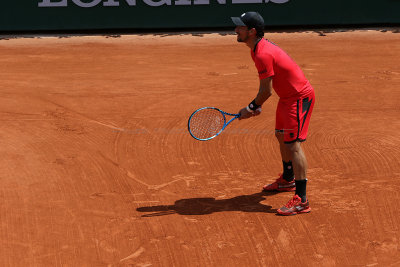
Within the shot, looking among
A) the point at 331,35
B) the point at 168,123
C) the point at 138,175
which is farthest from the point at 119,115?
the point at 331,35

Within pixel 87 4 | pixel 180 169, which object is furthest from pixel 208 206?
pixel 87 4

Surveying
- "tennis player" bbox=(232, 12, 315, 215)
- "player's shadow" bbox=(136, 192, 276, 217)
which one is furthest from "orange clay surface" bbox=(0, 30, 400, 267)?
"tennis player" bbox=(232, 12, 315, 215)

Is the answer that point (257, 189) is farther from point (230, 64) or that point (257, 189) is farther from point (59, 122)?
point (230, 64)

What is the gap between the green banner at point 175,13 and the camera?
16.6 metres

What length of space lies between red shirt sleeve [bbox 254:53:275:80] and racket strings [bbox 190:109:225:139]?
900mm

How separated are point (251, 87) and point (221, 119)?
15.7 feet

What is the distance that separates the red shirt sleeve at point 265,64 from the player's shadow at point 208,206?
1474mm

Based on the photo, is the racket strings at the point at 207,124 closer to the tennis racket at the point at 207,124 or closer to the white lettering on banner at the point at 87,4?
the tennis racket at the point at 207,124

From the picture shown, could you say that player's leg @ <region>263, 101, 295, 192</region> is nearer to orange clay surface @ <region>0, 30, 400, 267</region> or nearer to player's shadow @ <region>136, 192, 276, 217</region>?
orange clay surface @ <region>0, 30, 400, 267</region>

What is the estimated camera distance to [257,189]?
23.7ft

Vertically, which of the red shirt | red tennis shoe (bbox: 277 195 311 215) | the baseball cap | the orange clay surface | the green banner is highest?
the baseball cap

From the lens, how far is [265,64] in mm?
6230

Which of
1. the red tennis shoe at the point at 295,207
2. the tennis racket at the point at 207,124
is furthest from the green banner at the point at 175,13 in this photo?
the red tennis shoe at the point at 295,207

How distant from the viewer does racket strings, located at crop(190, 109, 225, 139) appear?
6945 millimetres
